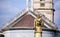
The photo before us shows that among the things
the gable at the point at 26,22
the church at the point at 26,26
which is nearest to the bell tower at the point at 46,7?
the church at the point at 26,26

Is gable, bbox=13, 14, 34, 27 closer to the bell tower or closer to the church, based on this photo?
the church

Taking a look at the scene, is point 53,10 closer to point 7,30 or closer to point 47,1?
point 47,1

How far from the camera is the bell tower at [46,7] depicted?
72731mm

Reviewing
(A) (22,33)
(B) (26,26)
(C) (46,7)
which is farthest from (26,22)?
(C) (46,7)

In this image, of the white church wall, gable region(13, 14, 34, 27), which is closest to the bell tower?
gable region(13, 14, 34, 27)

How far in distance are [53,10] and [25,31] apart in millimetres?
11627

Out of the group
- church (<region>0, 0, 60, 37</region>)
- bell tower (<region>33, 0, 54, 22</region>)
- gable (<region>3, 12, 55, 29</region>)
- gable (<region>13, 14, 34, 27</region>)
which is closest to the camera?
church (<region>0, 0, 60, 37</region>)

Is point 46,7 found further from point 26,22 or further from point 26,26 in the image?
point 26,26

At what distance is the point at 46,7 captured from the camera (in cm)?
7319

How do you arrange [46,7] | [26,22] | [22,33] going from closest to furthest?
[22,33] → [26,22] → [46,7]

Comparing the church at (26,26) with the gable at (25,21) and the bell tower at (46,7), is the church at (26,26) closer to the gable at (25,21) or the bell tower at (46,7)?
the gable at (25,21)

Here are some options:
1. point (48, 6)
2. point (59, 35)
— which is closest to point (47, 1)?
point (48, 6)

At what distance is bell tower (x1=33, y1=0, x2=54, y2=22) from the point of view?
239ft

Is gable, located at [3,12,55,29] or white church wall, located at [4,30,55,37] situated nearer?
white church wall, located at [4,30,55,37]
